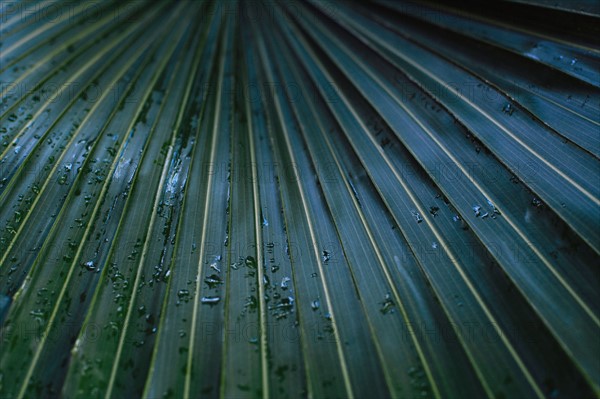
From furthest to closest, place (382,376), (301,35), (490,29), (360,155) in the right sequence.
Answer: (301,35) < (490,29) < (360,155) < (382,376)

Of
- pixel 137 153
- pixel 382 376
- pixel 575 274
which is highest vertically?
pixel 137 153

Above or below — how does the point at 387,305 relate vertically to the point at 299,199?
below

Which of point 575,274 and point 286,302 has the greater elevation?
point 286,302

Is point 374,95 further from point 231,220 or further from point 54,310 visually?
point 54,310

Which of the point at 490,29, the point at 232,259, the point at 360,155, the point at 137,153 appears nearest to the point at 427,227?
the point at 360,155

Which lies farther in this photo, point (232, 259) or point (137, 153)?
point (137, 153)

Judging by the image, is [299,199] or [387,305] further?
[299,199]

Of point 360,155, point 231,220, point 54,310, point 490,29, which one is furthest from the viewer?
point 490,29
